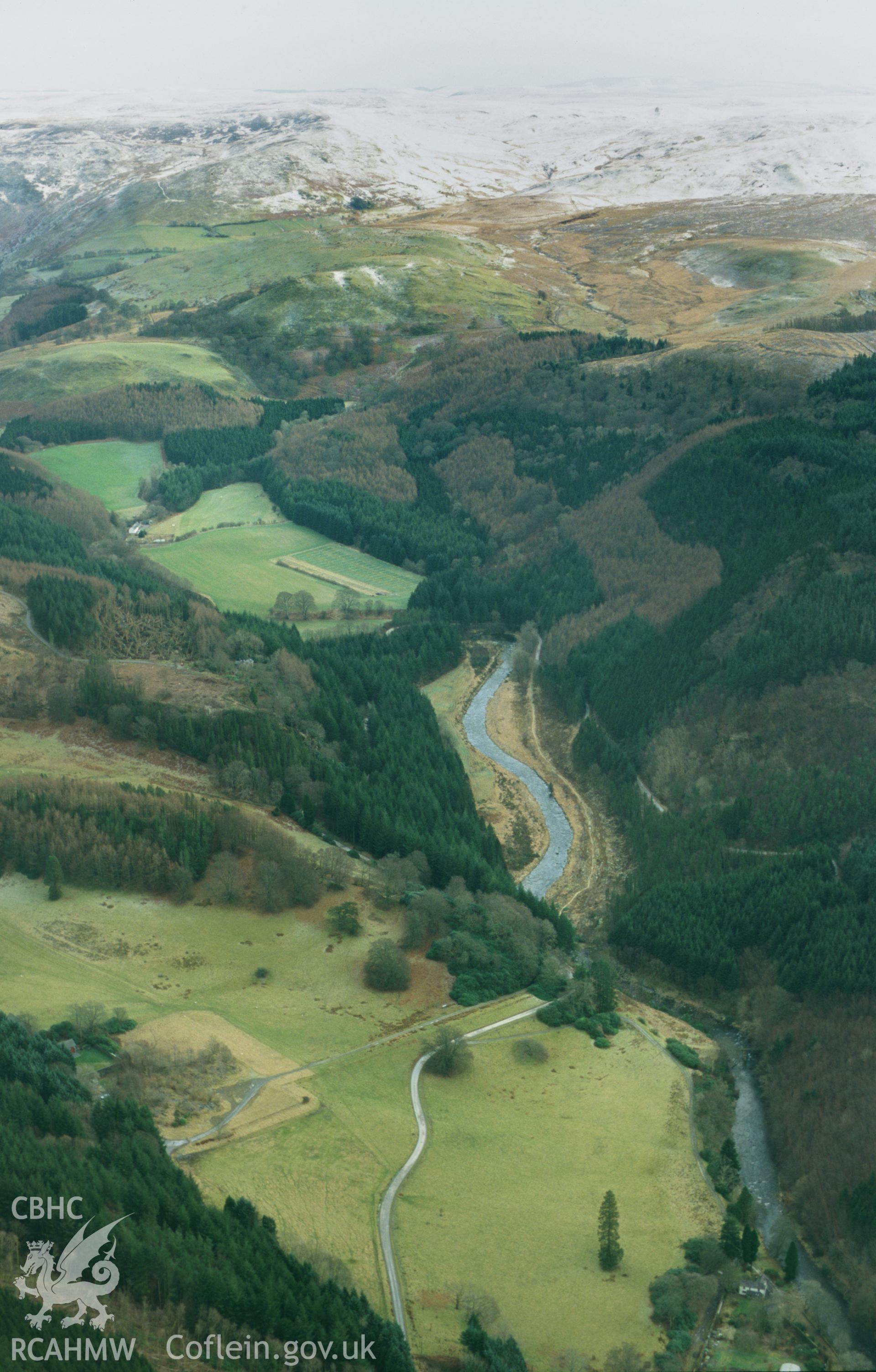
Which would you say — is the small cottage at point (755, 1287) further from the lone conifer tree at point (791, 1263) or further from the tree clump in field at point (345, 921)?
the tree clump in field at point (345, 921)

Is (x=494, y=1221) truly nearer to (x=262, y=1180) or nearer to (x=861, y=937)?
(x=262, y=1180)

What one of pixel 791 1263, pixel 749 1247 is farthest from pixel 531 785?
pixel 791 1263

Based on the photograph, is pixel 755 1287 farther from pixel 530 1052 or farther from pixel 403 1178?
pixel 530 1052

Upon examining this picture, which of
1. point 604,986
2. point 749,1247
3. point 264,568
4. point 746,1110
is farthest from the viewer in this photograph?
point 264,568

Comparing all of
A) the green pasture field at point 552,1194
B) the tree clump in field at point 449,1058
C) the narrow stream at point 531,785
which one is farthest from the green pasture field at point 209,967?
the narrow stream at point 531,785

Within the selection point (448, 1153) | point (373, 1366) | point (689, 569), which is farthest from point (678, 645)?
point (373, 1366)

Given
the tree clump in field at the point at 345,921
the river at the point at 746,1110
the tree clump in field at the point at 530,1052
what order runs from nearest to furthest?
the river at the point at 746,1110 → the tree clump in field at the point at 530,1052 → the tree clump in field at the point at 345,921
